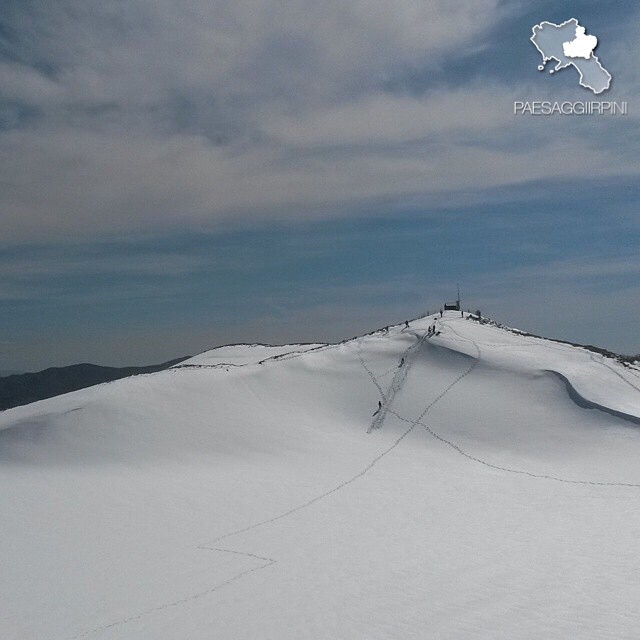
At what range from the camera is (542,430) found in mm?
22938

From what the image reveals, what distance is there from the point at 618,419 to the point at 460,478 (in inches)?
256

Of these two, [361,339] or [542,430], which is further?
[361,339]

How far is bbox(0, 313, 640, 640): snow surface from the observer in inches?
432

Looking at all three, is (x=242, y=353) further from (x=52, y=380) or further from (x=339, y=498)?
(x=52, y=380)

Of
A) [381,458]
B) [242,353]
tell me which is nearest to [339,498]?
[381,458]

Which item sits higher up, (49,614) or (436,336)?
(436,336)

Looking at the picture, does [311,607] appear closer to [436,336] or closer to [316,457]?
[316,457]

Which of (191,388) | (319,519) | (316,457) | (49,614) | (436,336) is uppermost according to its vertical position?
(436,336)

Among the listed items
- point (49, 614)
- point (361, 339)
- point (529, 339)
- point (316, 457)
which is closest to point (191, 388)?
point (316, 457)

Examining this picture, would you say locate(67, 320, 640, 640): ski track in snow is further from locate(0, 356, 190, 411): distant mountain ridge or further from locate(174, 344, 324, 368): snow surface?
locate(0, 356, 190, 411): distant mountain ridge

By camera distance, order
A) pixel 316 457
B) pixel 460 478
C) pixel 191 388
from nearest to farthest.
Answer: pixel 460 478, pixel 316 457, pixel 191 388

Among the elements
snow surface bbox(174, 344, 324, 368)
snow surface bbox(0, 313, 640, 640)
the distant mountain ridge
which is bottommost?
snow surface bbox(0, 313, 640, 640)

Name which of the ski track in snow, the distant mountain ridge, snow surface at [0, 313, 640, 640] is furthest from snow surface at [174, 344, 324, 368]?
the distant mountain ridge

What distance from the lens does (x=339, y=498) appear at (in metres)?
17.9
